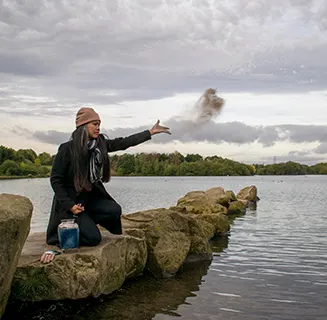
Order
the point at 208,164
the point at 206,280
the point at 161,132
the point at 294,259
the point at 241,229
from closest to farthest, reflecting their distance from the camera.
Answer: the point at 161,132 < the point at 206,280 < the point at 294,259 < the point at 241,229 < the point at 208,164

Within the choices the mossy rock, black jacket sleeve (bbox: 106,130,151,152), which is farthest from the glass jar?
the mossy rock

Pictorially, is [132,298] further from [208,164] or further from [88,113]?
[208,164]

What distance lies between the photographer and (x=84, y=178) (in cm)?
898

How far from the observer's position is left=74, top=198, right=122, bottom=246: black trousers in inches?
352

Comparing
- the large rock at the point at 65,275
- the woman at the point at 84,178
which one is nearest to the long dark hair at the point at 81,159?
the woman at the point at 84,178

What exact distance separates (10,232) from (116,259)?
2.82 meters

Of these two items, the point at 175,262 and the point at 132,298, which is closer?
the point at 132,298

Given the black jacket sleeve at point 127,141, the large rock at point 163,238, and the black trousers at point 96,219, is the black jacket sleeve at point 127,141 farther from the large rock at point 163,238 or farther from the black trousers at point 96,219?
the large rock at point 163,238

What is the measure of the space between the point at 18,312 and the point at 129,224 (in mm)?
4288

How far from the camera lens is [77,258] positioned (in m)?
8.34

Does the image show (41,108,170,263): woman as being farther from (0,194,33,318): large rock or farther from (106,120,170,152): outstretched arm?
(0,194,33,318): large rock

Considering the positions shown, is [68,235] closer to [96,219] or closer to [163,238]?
[96,219]

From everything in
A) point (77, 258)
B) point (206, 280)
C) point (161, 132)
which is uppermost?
point (161, 132)

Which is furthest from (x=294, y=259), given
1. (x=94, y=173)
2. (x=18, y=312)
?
(x=18, y=312)
